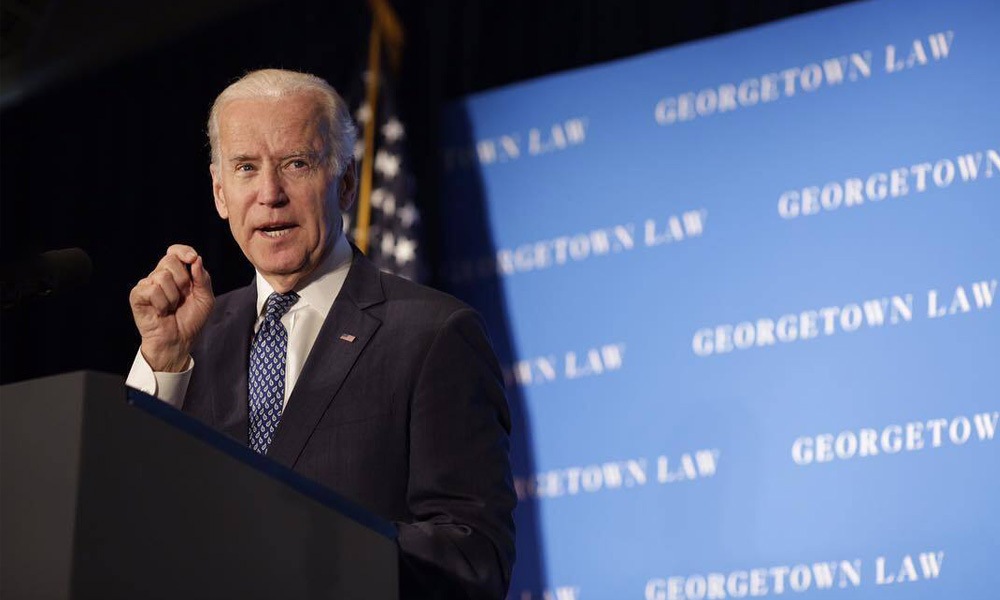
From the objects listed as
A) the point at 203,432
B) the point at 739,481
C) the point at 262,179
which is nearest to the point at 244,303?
the point at 262,179

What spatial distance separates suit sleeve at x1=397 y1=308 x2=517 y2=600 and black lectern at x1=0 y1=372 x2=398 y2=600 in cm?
26

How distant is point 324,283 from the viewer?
204 cm

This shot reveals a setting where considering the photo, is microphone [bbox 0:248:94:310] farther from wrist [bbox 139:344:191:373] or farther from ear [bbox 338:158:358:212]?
ear [bbox 338:158:358:212]

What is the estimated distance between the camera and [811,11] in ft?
14.4

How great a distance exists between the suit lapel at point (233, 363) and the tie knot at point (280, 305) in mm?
65

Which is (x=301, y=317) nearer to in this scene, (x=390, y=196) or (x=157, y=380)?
(x=157, y=380)

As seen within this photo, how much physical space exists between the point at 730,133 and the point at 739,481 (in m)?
1.24

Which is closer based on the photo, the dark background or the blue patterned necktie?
the blue patterned necktie

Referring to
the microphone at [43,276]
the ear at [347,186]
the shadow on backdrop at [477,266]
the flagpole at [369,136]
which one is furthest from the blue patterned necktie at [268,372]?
the flagpole at [369,136]

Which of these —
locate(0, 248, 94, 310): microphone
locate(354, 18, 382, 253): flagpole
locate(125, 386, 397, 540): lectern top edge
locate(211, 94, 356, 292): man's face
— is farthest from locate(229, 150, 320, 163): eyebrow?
locate(354, 18, 382, 253): flagpole

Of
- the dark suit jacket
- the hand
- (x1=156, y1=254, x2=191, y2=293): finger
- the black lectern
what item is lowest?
the black lectern

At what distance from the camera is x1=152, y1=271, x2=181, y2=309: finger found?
1.76 meters

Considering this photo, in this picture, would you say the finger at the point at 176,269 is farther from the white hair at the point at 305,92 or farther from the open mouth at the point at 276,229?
the white hair at the point at 305,92

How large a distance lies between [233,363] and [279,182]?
1.01 feet
